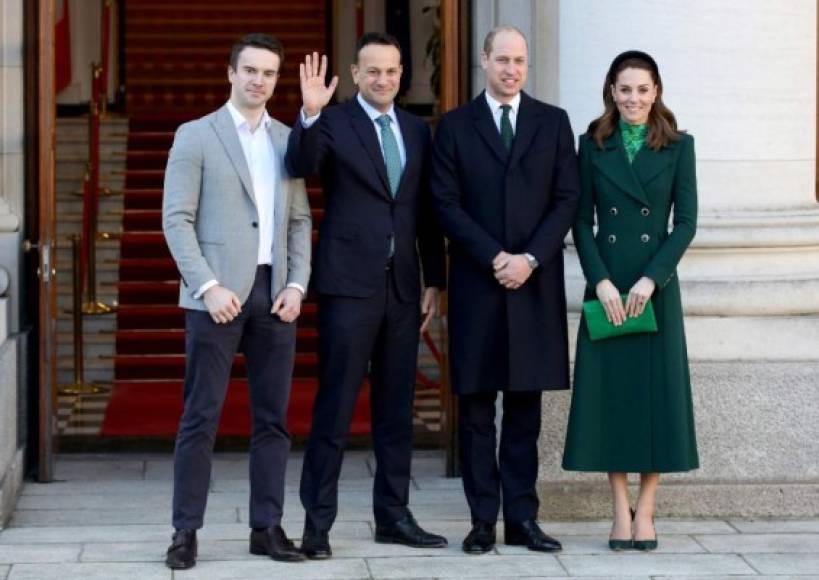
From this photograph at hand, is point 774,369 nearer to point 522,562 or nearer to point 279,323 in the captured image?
point 522,562

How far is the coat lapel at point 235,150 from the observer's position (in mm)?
6926

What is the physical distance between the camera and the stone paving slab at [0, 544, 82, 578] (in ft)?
23.5

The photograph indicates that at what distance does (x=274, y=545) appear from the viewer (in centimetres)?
712

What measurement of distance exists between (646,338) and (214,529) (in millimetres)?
1954

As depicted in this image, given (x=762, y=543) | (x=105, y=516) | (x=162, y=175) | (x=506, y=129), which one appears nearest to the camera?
(x=506, y=129)

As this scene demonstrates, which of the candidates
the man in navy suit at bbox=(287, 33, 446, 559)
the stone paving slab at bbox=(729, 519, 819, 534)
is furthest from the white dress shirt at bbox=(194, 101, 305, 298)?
the stone paving slab at bbox=(729, 519, 819, 534)

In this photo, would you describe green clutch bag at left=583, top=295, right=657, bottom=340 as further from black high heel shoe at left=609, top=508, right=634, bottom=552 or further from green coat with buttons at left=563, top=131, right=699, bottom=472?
black high heel shoe at left=609, top=508, right=634, bottom=552

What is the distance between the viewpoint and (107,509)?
8289 mm

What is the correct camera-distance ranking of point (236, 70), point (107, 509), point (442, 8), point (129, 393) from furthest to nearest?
1. point (129, 393)
2. point (442, 8)
3. point (107, 509)
4. point (236, 70)

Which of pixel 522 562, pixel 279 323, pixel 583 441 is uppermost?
pixel 279 323

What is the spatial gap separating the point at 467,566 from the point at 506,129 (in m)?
1.66

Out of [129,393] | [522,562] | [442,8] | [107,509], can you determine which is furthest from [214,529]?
[129,393]

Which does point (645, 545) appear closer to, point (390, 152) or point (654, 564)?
point (654, 564)

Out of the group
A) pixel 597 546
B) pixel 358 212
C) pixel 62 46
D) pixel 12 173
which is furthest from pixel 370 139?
pixel 62 46
